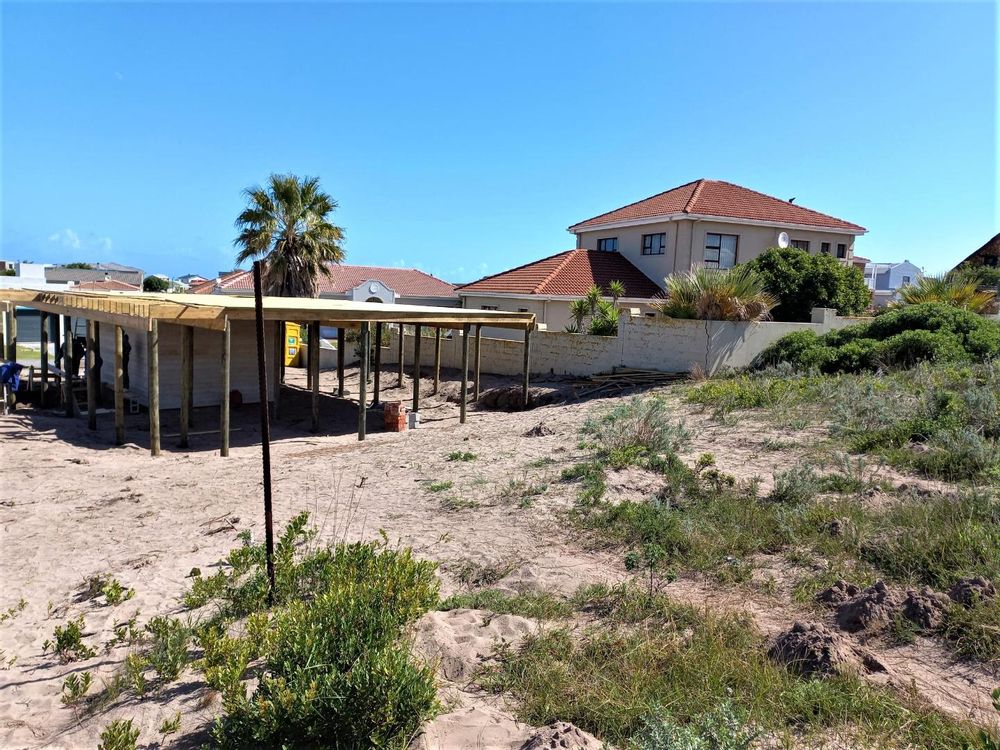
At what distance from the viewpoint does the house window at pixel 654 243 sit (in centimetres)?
2669

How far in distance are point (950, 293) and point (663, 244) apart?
33.9 feet

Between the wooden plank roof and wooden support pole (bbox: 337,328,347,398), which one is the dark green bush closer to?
the wooden plank roof

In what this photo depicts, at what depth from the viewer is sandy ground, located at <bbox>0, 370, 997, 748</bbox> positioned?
419cm

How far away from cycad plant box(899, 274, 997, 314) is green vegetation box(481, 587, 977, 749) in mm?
17623

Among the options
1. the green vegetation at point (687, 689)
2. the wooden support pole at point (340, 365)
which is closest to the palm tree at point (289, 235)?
the wooden support pole at point (340, 365)

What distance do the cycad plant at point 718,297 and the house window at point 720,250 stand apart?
9413 millimetres

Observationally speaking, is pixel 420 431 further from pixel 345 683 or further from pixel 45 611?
pixel 345 683

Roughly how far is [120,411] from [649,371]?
11676mm

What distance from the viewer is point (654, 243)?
27.2 m

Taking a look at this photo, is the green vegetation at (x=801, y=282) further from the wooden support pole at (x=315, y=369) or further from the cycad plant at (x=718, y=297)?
the wooden support pole at (x=315, y=369)

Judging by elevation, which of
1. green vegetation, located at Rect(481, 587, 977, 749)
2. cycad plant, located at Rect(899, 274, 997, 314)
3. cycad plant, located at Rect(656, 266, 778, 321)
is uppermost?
cycad plant, located at Rect(899, 274, 997, 314)

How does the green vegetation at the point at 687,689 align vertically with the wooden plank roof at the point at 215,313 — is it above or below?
below

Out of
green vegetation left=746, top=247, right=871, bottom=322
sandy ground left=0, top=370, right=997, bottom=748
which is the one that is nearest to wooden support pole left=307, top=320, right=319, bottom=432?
sandy ground left=0, top=370, right=997, bottom=748

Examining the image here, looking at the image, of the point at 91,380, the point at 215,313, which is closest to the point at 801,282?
the point at 215,313
